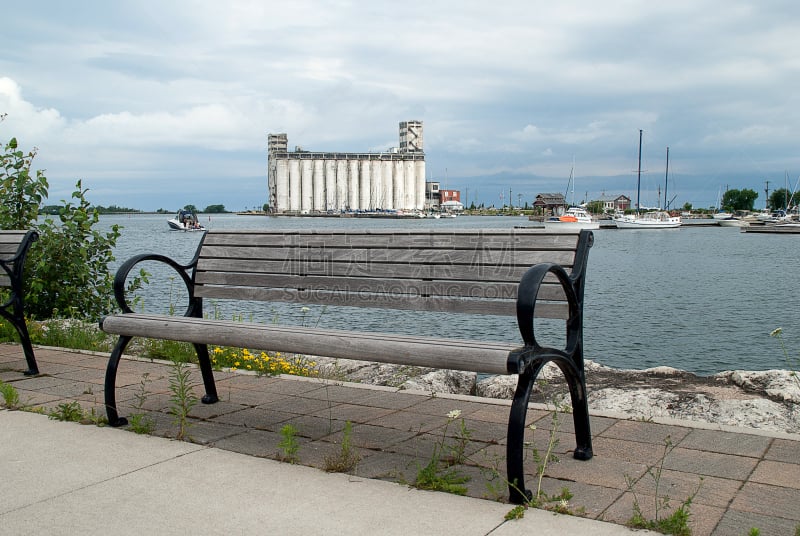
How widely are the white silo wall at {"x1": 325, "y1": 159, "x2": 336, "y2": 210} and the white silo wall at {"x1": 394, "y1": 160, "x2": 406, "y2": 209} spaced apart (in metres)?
12.7

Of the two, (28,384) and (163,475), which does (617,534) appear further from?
(28,384)

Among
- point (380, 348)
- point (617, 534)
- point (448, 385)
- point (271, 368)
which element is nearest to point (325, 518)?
point (380, 348)

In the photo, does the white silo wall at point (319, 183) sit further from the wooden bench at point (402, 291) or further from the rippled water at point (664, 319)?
the wooden bench at point (402, 291)

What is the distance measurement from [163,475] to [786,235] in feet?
270

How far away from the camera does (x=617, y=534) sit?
8.55 ft

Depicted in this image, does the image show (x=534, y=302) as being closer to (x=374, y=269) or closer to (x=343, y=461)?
(x=343, y=461)

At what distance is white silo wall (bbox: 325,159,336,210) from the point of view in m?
143

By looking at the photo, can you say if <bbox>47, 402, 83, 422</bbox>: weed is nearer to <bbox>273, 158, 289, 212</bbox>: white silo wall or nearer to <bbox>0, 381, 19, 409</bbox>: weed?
<bbox>0, 381, 19, 409</bbox>: weed

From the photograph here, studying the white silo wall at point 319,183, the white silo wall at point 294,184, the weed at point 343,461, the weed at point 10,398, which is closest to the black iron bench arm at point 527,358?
the weed at point 343,461

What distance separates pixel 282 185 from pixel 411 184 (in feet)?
86.2

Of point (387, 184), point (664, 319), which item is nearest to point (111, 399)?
point (664, 319)

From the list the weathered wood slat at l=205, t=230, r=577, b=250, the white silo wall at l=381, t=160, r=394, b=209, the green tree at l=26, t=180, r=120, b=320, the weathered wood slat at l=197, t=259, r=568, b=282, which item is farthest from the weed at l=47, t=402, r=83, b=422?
the white silo wall at l=381, t=160, r=394, b=209

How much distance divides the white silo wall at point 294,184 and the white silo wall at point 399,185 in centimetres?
1958

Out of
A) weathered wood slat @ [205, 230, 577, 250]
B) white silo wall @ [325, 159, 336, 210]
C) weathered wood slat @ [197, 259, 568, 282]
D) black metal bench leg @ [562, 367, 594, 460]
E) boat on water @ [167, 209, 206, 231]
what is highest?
white silo wall @ [325, 159, 336, 210]
